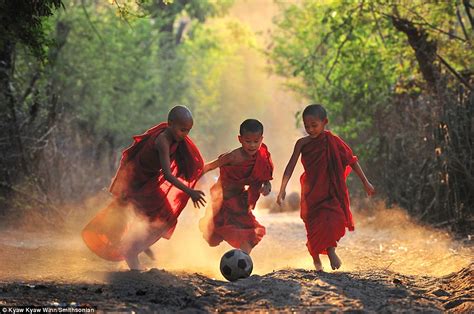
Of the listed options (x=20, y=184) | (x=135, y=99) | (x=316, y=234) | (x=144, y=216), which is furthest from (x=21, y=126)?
(x=135, y=99)

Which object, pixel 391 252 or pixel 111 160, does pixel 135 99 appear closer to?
pixel 111 160

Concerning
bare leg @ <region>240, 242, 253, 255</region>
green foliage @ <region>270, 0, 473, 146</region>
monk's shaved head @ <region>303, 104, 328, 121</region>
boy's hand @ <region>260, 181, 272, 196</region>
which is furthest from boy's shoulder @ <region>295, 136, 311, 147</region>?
green foliage @ <region>270, 0, 473, 146</region>

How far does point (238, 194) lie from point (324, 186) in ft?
3.38

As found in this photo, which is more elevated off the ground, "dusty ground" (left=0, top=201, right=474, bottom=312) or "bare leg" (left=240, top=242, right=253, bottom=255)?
"bare leg" (left=240, top=242, right=253, bottom=255)

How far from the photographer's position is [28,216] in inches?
468

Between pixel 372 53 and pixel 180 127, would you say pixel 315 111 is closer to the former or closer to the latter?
pixel 180 127

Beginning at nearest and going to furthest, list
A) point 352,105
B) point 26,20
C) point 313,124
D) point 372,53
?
point 313,124 < point 26,20 < point 372,53 < point 352,105

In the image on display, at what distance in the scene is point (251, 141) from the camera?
7.72 m

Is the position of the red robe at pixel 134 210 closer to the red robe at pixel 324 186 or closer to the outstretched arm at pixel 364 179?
the red robe at pixel 324 186

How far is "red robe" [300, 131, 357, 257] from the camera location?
7.75m

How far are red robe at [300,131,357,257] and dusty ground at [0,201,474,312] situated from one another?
2.14 ft

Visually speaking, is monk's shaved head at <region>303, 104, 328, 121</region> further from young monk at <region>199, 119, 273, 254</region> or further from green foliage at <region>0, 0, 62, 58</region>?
green foliage at <region>0, 0, 62, 58</region>

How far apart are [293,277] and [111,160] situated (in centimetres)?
1388

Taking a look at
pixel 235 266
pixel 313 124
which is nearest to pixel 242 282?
pixel 235 266
